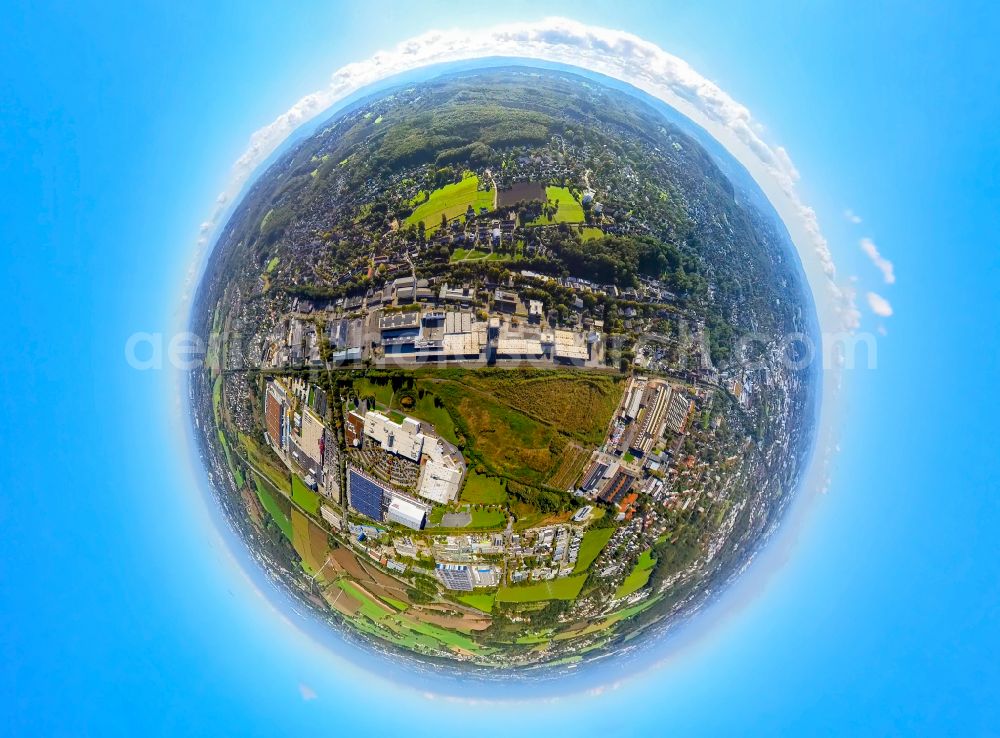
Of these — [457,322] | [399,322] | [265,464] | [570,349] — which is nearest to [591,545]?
[570,349]

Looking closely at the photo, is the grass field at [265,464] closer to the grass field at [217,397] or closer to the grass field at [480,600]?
the grass field at [217,397]

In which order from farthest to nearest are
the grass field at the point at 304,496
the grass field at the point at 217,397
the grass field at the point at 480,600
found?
1. the grass field at the point at 217,397
2. the grass field at the point at 304,496
3. the grass field at the point at 480,600

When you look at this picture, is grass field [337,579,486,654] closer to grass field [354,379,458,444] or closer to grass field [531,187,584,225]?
grass field [354,379,458,444]

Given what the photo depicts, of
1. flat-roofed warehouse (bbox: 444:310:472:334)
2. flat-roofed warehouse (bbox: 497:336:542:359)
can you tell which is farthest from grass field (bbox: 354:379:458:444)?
flat-roofed warehouse (bbox: 497:336:542:359)

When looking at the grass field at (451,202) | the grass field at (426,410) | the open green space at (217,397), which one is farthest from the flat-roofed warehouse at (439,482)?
the open green space at (217,397)

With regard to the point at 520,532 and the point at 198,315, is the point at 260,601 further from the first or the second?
the point at 520,532

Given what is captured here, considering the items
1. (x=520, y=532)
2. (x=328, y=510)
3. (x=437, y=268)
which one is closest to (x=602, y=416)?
(x=520, y=532)
